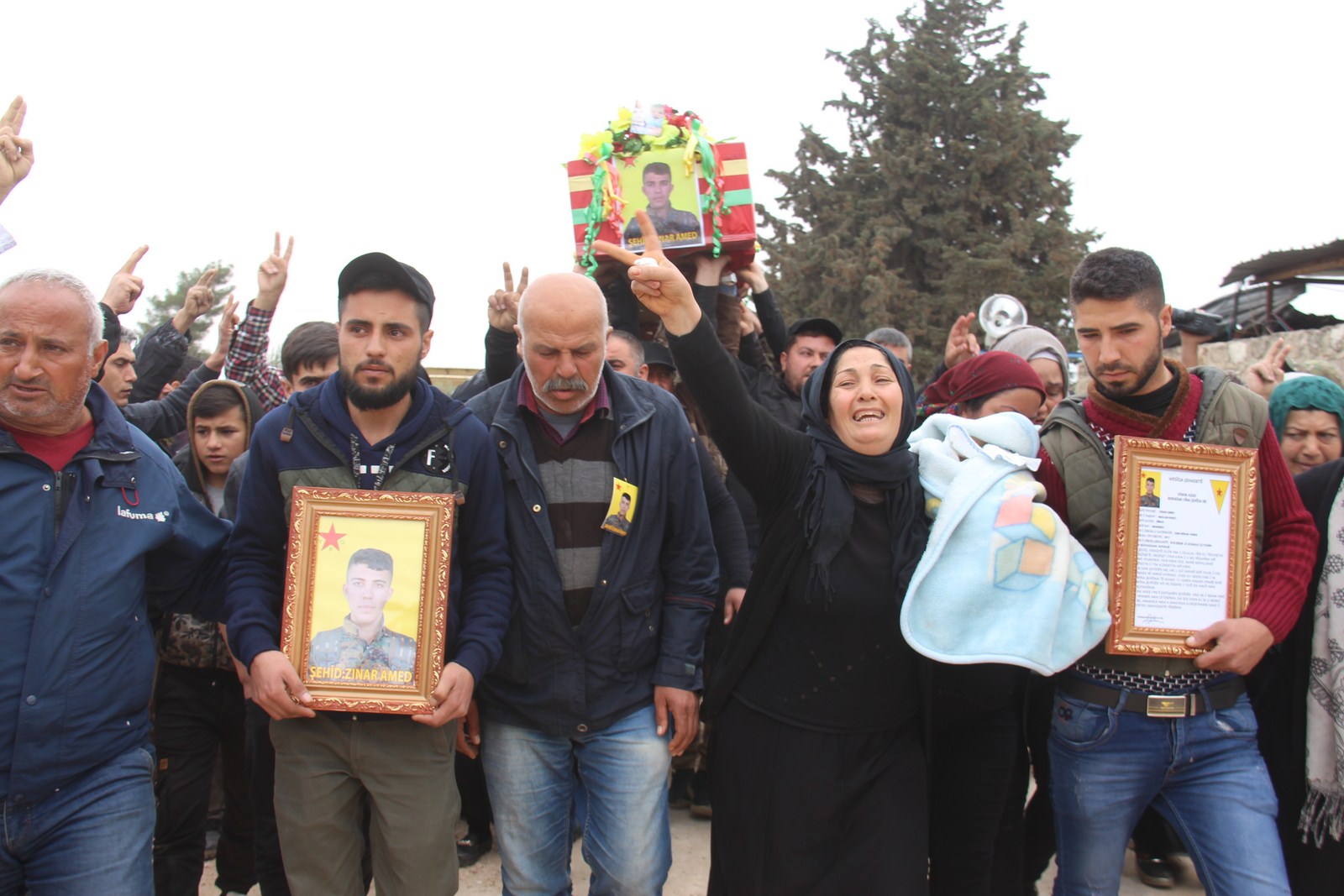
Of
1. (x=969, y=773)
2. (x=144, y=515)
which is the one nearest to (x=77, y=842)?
(x=144, y=515)

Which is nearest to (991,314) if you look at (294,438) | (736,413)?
(736,413)

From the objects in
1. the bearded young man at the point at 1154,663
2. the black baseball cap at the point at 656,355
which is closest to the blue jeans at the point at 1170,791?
the bearded young man at the point at 1154,663

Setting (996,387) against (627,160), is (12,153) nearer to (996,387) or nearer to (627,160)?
(627,160)

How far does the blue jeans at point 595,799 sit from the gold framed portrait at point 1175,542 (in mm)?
1597

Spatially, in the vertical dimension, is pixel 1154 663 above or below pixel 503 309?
below

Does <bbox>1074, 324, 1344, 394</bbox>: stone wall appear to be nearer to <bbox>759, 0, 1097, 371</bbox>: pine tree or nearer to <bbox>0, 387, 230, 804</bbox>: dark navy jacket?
<bbox>0, 387, 230, 804</bbox>: dark navy jacket

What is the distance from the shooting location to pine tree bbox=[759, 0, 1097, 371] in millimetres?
24391

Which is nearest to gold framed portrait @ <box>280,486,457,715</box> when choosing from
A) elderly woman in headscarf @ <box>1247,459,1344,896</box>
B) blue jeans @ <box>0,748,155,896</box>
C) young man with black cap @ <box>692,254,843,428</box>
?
blue jeans @ <box>0,748,155,896</box>

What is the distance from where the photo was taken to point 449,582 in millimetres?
2949

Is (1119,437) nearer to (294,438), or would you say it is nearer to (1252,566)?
(1252,566)

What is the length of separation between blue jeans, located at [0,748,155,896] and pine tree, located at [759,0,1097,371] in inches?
889

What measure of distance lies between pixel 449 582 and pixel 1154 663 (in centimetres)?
232

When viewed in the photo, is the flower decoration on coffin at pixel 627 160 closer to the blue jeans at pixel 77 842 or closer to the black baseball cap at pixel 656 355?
the black baseball cap at pixel 656 355

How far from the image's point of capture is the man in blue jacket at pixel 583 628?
10.1 feet
